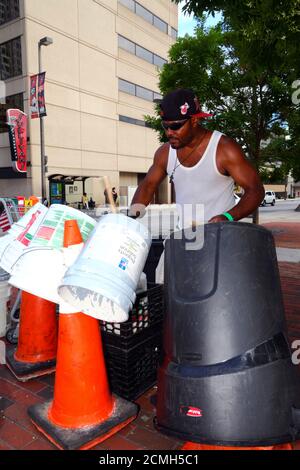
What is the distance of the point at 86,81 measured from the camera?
2691cm

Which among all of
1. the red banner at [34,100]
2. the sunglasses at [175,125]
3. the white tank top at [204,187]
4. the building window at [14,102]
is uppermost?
the building window at [14,102]

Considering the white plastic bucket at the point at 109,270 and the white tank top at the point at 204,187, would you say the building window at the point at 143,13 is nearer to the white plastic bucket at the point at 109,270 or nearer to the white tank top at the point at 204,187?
the white tank top at the point at 204,187

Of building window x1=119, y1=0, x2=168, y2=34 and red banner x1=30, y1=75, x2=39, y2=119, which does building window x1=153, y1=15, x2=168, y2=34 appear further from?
red banner x1=30, y1=75, x2=39, y2=119

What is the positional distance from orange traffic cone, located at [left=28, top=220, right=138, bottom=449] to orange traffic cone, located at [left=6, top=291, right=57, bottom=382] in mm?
766

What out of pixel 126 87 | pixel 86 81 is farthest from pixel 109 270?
pixel 126 87

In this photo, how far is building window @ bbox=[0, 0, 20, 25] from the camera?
75.1ft

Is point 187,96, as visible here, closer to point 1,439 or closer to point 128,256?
point 128,256

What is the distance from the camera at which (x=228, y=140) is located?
2.39 meters

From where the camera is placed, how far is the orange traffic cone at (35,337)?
2.91 m

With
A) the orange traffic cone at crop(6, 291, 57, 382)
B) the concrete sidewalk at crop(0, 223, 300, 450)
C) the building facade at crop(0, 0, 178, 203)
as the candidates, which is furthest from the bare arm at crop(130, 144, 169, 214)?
the building facade at crop(0, 0, 178, 203)

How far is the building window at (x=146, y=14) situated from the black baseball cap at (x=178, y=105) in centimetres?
3307

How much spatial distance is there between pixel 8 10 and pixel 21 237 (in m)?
27.0

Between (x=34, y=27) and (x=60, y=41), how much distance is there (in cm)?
214

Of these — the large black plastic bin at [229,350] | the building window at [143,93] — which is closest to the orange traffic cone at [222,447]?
the large black plastic bin at [229,350]
